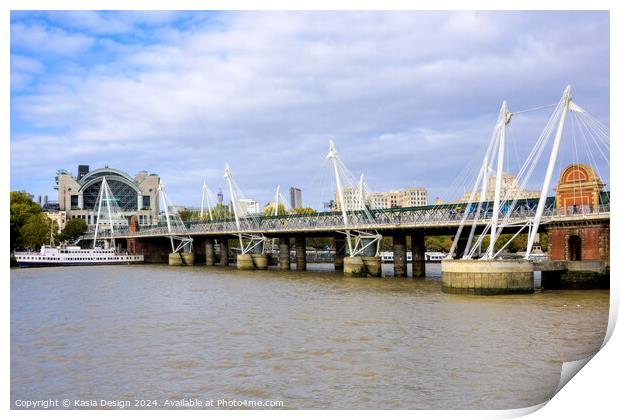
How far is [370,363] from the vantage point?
2086 centimetres

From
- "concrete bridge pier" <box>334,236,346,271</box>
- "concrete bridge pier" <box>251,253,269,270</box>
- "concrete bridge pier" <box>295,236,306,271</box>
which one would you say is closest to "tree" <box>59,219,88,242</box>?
"concrete bridge pier" <box>251,253,269,270</box>

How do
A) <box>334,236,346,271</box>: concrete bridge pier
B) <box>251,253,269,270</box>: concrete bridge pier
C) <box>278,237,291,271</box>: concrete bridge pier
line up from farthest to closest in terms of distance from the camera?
<box>251,253,269,270</box>: concrete bridge pier → <box>334,236,346,271</box>: concrete bridge pier → <box>278,237,291,271</box>: concrete bridge pier

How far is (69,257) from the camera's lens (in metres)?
98.3

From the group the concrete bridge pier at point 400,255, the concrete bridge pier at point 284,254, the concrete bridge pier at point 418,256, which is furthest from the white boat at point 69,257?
the concrete bridge pier at point 418,256

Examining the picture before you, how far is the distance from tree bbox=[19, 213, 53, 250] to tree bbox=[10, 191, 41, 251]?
2.12ft

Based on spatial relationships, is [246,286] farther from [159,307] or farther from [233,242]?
[233,242]

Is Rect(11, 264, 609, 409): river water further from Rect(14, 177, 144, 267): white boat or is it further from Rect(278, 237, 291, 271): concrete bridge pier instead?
Rect(14, 177, 144, 267): white boat

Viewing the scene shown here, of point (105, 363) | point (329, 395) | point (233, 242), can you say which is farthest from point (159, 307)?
point (233, 242)

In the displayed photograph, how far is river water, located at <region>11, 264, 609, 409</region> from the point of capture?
17781 mm

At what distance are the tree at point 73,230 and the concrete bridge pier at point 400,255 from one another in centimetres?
7646

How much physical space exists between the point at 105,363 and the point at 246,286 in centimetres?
3249

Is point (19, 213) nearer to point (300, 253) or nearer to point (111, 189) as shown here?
point (300, 253)

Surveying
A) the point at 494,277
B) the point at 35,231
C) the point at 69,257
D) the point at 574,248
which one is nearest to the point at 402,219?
the point at 574,248

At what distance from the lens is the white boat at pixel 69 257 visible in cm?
9400
